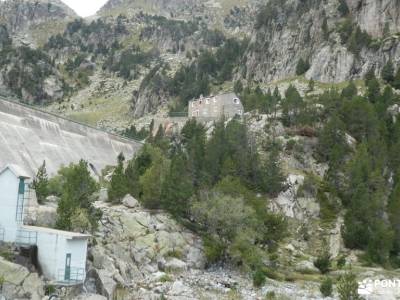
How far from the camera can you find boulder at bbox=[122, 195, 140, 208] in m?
58.1

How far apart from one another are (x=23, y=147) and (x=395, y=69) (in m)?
77.6

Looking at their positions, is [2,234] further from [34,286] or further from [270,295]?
[270,295]

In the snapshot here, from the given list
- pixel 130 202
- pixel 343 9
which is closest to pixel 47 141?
pixel 130 202

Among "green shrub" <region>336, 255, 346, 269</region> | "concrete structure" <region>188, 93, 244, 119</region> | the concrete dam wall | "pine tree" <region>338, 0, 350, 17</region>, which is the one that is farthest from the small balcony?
"pine tree" <region>338, 0, 350, 17</region>

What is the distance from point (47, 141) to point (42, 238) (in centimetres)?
5181

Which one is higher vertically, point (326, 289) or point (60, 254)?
point (60, 254)

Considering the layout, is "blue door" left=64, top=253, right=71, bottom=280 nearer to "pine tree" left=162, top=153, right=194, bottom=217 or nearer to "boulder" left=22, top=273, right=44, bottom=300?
"boulder" left=22, top=273, right=44, bottom=300

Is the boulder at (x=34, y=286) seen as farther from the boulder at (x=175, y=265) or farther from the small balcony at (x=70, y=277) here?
the boulder at (x=175, y=265)

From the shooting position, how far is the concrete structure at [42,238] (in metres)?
36.6

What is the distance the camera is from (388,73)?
11369 cm

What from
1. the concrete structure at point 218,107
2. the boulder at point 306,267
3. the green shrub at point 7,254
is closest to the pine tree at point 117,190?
the boulder at point 306,267

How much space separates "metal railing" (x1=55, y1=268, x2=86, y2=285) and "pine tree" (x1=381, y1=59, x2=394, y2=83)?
9242 cm

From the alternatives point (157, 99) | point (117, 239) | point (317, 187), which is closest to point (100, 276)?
point (117, 239)

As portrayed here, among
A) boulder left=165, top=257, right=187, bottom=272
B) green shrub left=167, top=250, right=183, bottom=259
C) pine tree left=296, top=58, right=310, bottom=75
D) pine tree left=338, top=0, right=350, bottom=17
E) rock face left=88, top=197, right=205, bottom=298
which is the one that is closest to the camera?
rock face left=88, top=197, right=205, bottom=298
